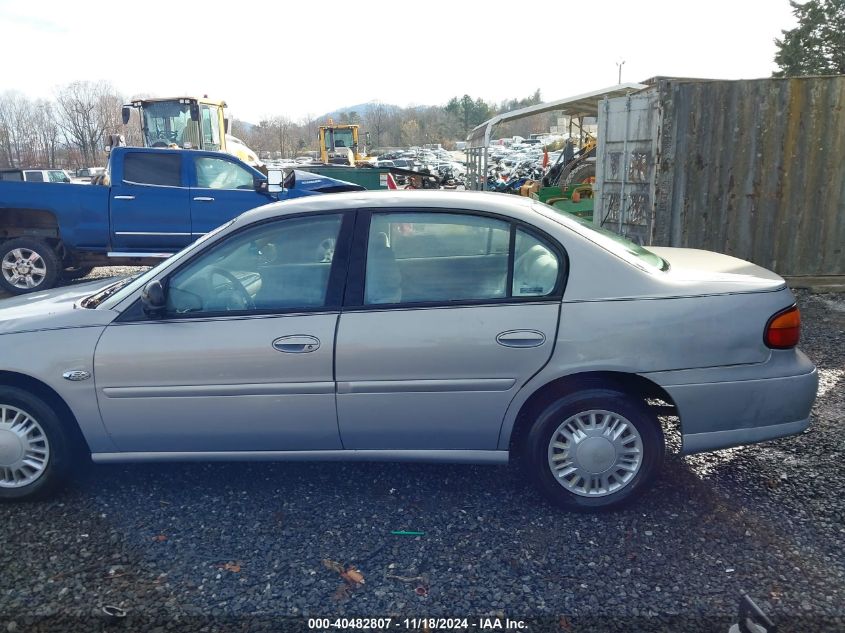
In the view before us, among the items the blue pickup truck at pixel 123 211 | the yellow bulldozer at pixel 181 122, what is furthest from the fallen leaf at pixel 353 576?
the yellow bulldozer at pixel 181 122

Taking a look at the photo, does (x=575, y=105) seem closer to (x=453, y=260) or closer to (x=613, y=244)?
(x=613, y=244)

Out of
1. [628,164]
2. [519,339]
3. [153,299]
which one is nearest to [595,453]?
[519,339]

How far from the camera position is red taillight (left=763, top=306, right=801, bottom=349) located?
3.32 m

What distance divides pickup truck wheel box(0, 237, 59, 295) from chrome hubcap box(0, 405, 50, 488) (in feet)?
21.2

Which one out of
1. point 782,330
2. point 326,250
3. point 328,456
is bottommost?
point 328,456

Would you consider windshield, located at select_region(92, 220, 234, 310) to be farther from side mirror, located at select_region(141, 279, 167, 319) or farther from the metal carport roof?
the metal carport roof

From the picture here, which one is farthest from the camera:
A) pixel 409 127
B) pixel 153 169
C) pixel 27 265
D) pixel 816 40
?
pixel 409 127

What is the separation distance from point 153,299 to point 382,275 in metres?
1.14

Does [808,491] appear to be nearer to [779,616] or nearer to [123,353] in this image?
[779,616]

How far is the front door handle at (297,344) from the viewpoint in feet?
10.9

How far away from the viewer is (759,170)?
26.2ft

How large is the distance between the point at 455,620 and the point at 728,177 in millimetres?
7054

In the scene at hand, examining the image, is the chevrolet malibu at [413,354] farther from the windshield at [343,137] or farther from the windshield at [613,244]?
the windshield at [343,137]

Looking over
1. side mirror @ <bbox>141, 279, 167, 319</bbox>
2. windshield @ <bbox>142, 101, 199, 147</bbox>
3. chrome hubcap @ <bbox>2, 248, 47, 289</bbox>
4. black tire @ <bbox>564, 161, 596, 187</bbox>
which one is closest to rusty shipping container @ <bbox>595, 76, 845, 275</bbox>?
side mirror @ <bbox>141, 279, 167, 319</bbox>
